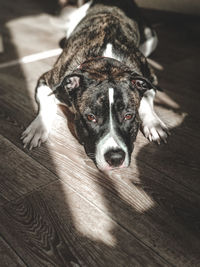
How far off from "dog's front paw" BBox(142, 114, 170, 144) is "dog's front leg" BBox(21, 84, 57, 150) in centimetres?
86

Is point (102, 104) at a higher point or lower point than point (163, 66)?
higher

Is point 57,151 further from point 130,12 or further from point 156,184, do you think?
point 130,12

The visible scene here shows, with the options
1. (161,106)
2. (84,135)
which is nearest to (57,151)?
(84,135)

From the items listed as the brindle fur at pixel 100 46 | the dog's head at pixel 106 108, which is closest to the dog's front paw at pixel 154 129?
the dog's head at pixel 106 108

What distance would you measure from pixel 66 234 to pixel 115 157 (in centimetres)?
61

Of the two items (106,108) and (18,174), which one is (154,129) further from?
(18,174)

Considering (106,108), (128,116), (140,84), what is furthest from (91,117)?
(140,84)

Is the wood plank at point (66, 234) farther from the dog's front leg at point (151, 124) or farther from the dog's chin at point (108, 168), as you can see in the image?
the dog's front leg at point (151, 124)

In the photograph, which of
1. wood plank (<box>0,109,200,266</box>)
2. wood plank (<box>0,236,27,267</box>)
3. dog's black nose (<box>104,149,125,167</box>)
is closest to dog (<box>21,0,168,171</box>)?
dog's black nose (<box>104,149,125,167</box>)

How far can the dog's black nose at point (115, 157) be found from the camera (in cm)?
217

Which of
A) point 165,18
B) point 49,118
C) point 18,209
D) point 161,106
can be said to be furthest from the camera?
point 165,18

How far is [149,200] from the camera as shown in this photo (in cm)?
212

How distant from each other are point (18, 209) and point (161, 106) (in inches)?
75.1

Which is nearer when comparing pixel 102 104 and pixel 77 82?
pixel 102 104
